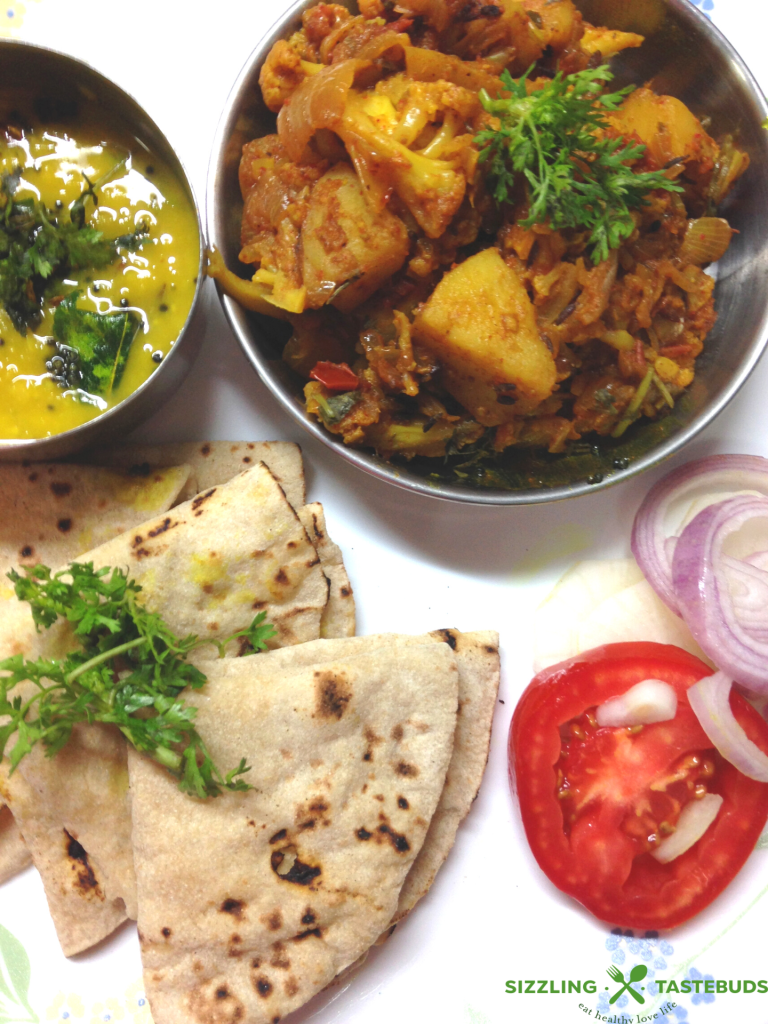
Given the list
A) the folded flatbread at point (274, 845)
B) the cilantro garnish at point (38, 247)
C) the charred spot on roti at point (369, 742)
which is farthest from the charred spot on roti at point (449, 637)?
the cilantro garnish at point (38, 247)

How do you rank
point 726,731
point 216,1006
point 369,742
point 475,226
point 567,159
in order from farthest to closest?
point 726,731
point 369,742
point 216,1006
point 475,226
point 567,159

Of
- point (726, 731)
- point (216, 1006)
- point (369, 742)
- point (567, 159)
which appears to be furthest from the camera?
point (726, 731)

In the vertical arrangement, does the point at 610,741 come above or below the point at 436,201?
below

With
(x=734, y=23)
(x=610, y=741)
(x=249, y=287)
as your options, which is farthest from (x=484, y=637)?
(x=734, y=23)

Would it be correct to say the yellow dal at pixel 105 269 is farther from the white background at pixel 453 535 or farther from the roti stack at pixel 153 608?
A: the roti stack at pixel 153 608

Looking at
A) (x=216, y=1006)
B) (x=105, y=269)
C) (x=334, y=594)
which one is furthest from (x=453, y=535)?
(x=216, y=1006)

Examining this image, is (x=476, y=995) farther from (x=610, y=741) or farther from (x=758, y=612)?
(x=758, y=612)

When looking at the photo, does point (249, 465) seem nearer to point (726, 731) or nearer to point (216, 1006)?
point (216, 1006)
